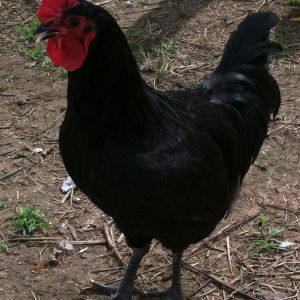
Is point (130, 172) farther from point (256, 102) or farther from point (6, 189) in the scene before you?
point (6, 189)

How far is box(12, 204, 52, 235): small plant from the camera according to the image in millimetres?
4371

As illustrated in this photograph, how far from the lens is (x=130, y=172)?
3092mm

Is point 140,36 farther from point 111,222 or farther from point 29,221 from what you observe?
point 29,221

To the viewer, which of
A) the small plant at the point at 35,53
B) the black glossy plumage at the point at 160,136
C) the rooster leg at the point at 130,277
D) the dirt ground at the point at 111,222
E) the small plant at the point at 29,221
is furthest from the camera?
the small plant at the point at 35,53

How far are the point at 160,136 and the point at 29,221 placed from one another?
1543mm

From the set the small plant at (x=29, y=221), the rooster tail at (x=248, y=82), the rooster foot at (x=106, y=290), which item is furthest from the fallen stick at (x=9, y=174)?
the rooster tail at (x=248, y=82)

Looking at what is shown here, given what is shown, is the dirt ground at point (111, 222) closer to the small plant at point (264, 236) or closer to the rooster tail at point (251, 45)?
the small plant at point (264, 236)

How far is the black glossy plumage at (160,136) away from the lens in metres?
3.06

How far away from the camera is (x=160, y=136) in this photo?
129 inches

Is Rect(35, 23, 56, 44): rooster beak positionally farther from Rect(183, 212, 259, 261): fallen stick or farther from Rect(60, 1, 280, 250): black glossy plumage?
Rect(183, 212, 259, 261): fallen stick

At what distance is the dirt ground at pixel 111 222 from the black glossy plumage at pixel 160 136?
0.50m

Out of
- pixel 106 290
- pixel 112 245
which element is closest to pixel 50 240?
pixel 112 245

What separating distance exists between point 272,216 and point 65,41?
7.18 ft

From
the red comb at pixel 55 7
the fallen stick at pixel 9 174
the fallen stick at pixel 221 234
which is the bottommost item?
the fallen stick at pixel 221 234
